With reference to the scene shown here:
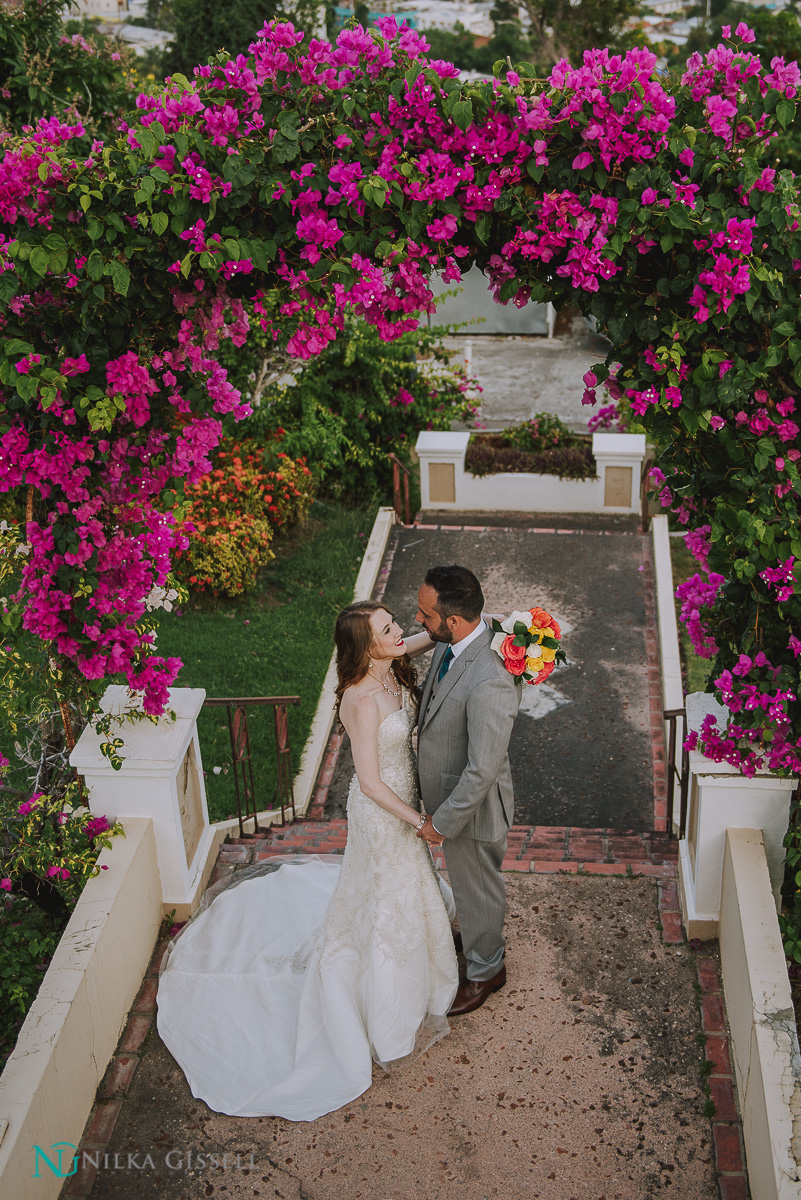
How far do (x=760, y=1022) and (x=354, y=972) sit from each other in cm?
152

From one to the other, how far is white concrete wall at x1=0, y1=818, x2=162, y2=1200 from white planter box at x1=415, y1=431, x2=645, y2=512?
8.26 meters

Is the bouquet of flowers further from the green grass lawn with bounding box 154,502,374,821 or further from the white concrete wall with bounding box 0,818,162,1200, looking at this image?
the green grass lawn with bounding box 154,502,374,821

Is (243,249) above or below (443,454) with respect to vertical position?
above


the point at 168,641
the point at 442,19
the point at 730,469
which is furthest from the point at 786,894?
the point at 442,19

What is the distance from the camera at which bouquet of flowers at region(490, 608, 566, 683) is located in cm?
398

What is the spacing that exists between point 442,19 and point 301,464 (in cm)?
7423

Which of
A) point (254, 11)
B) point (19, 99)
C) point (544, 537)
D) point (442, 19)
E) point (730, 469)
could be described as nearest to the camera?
point (730, 469)

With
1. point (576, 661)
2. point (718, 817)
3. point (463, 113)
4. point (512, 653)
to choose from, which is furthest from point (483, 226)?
point (576, 661)

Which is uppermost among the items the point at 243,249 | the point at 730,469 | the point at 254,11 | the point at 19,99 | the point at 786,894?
the point at 254,11

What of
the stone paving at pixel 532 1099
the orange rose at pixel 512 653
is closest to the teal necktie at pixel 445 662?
the orange rose at pixel 512 653

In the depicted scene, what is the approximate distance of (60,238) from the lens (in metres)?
3.62

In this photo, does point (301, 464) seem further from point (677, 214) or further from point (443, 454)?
point (677, 214)

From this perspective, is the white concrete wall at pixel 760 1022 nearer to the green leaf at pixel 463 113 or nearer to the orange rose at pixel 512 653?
the orange rose at pixel 512 653

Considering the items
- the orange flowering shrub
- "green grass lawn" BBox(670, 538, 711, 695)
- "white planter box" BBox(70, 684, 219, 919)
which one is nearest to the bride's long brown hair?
"white planter box" BBox(70, 684, 219, 919)
